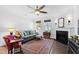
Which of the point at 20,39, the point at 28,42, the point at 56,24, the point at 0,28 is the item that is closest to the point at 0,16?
the point at 0,28

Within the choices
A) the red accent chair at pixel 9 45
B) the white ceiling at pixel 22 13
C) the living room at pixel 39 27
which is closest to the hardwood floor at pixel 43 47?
the living room at pixel 39 27

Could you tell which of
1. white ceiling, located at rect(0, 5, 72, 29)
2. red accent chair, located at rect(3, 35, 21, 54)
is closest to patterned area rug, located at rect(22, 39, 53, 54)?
red accent chair, located at rect(3, 35, 21, 54)

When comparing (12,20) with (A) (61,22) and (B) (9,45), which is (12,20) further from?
(A) (61,22)

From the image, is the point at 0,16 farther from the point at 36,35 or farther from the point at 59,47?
the point at 59,47

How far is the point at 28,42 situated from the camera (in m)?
2.33

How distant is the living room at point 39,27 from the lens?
2.29 meters

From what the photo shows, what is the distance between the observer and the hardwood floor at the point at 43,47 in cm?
230

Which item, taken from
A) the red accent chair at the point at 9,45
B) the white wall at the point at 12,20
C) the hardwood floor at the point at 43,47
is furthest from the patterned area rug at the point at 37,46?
the white wall at the point at 12,20

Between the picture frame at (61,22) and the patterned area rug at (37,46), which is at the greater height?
the picture frame at (61,22)

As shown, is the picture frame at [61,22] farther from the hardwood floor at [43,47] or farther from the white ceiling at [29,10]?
the hardwood floor at [43,47]

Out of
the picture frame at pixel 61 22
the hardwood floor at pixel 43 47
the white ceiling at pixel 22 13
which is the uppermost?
the white ceiling at pixel 22 13

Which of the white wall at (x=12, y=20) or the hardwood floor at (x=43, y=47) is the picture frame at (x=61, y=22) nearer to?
the hardwood floor at (x=43, y=47)

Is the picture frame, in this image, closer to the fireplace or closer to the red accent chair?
the fireplace

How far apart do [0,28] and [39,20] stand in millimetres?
821
